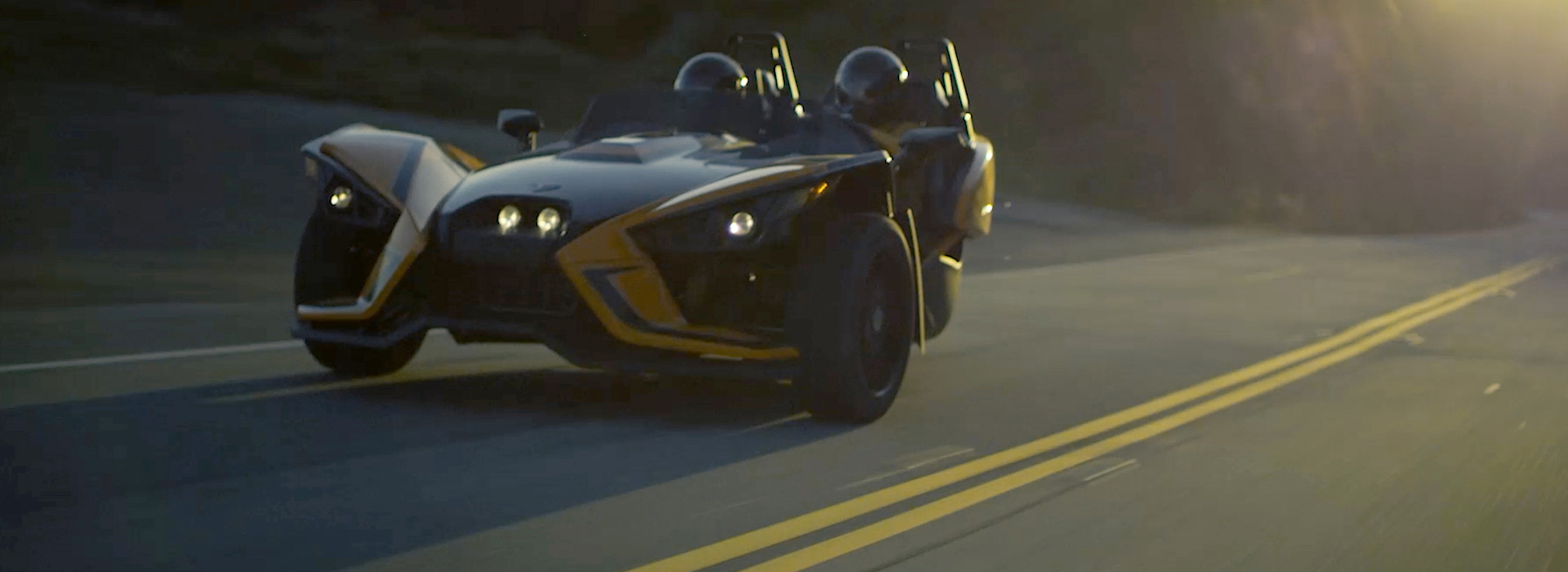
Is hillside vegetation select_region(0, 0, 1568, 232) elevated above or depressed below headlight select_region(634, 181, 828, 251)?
below

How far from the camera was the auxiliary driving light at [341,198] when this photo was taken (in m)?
8.34

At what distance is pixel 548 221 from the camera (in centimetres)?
768

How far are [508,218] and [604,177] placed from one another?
47 cm

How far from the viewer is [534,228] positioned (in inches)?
303

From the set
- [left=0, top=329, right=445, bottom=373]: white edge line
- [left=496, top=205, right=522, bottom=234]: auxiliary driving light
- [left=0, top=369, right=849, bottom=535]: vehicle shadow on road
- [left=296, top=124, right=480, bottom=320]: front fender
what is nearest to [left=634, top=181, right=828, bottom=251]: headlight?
[left=496, top=205, right=522, bottom=234]: auxiliary driving light

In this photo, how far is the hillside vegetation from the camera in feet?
139

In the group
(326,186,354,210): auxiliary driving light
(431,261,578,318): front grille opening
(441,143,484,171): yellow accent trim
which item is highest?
(441,143,484,171): yellow accent trim

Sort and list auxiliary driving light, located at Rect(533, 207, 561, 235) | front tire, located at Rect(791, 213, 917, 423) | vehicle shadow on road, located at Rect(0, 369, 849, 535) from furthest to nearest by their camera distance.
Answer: front tire, located at Rect(791, 213, 917, 423) < auxiliary driving light, located at Rect(533, 207, 561, 235) < vehicle shadow on road, located at Rect(0, 369, 849, 535)

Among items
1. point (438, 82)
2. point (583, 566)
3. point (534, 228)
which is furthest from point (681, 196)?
point (438, 82)

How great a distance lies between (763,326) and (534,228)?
1001 millimetres

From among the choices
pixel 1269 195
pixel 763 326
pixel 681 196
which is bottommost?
pixel 1269 195

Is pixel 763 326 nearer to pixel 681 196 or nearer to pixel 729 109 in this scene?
pixel 681 196

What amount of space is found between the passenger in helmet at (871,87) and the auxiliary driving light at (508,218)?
3.49 metres

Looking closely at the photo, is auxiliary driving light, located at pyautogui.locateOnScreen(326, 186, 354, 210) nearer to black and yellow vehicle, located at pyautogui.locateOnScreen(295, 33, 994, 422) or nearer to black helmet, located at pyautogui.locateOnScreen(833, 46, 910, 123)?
black and yellow vehicle, located at pyautogui.locateOnScreen(295, 33, 994, 422)
